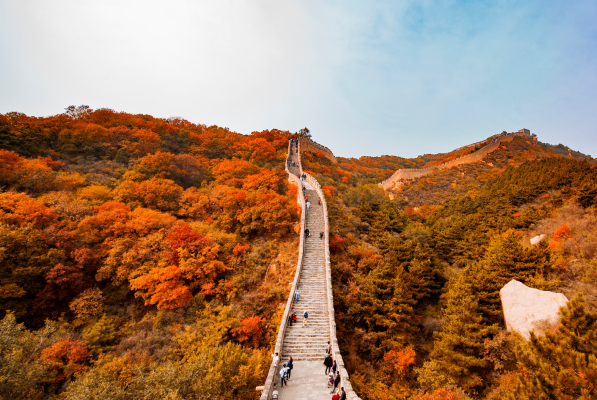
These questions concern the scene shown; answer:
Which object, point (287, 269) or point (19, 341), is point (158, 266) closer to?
point (19, 341)

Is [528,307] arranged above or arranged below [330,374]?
above

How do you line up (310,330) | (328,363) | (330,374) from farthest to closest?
(310,330)
(328,363)
(330,374)

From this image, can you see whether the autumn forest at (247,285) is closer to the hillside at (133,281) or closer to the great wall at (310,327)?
the hillside at (133,281)

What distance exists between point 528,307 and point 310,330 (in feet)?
38.3

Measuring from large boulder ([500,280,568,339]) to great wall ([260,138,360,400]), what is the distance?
958 centimetres

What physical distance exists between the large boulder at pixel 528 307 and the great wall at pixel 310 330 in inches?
377

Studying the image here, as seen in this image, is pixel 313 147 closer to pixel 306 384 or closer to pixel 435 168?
pixel 435 168

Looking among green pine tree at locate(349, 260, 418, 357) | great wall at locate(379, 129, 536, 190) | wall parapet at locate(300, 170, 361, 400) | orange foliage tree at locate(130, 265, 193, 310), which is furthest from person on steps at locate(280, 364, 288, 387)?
great wall at locate(379, 129, 536, 190)

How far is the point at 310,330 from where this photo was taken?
14.2m

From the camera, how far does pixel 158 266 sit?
1925 centimetres

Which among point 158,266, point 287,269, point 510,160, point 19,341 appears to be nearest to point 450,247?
point 287,269

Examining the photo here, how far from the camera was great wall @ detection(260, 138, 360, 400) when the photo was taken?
10.6 metres

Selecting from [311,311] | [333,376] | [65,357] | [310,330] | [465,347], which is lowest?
[65,357]

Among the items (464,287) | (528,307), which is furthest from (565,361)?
(464,287)
